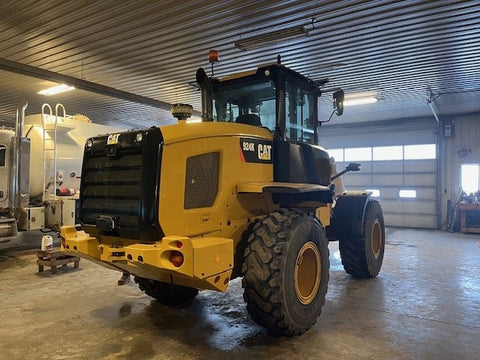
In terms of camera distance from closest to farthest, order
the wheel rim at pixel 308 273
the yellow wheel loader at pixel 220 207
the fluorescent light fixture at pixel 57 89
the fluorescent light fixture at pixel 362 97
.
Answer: the yellow wheel loader at pixel 220 207, the wheel rim at pixel 308 273, the fluorescent light fixture at pixel 57 89, the fluorescent light fixture at pixel 362 97

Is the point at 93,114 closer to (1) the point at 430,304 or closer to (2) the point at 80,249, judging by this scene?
(2) the point at 80,249

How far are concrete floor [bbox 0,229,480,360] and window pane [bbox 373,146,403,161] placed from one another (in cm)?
898

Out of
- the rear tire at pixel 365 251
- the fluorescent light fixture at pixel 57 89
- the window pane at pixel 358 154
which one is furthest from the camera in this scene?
the window pane at pixel 358 154

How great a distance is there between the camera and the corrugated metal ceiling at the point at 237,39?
5.95 metres

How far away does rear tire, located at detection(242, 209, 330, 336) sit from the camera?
3.42m

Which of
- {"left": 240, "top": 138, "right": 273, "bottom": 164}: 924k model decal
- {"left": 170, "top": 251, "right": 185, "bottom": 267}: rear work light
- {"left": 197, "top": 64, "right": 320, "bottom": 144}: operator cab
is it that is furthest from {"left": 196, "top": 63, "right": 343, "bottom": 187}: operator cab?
{"left": 170, "top": 251, "right": 185, "bottom": 267}: rear work light

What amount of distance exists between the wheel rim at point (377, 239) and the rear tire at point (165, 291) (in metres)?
3.57

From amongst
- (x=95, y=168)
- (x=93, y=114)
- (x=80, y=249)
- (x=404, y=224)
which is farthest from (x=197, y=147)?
(x=404, y=224)

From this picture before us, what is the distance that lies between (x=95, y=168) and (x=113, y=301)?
7.19 ft

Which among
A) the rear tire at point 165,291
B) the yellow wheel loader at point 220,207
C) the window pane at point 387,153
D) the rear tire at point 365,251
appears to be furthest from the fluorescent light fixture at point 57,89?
the window pane at point 387,153

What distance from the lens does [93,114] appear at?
14.2 m

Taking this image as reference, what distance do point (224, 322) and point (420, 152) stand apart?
42.4 ft

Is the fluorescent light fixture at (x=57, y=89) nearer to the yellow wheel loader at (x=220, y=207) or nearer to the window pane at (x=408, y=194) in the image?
the yellow wheel loader at (x=220, y=207)

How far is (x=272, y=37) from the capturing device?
657 cm
